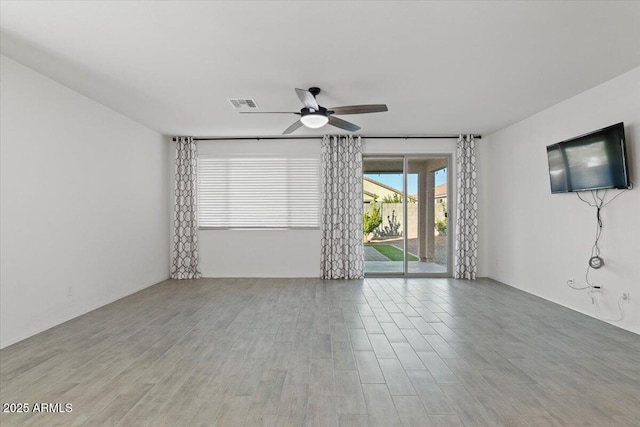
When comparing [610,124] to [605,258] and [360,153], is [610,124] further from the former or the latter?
[360,153]

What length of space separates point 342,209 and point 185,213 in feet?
9.99

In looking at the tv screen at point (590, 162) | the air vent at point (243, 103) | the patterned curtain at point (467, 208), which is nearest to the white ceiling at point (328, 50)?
the air vent at point (243, 103)

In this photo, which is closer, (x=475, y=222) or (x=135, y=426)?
(x=135, y=426)

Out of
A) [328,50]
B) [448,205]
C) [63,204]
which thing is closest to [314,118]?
[328,50]

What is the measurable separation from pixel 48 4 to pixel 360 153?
15.6 feet

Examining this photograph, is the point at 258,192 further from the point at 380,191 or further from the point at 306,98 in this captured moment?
the point at 306,98

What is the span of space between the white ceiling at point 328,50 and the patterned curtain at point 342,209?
6.02 feet

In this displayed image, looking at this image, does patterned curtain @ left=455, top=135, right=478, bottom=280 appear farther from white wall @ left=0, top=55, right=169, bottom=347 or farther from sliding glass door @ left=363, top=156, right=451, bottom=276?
white wall @ left=0, top=55, right=169, bottom=347

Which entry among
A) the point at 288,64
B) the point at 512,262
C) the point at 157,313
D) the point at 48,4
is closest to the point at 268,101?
the point at 288,64

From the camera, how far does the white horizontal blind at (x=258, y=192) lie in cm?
638

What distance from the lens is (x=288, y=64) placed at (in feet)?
10.4

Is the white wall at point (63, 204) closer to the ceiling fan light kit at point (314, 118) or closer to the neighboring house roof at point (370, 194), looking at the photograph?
the ceiling fan light kit at point (314, 118)

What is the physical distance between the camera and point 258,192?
6438 millimetres

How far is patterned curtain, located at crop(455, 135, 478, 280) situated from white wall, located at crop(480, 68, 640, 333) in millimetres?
320
